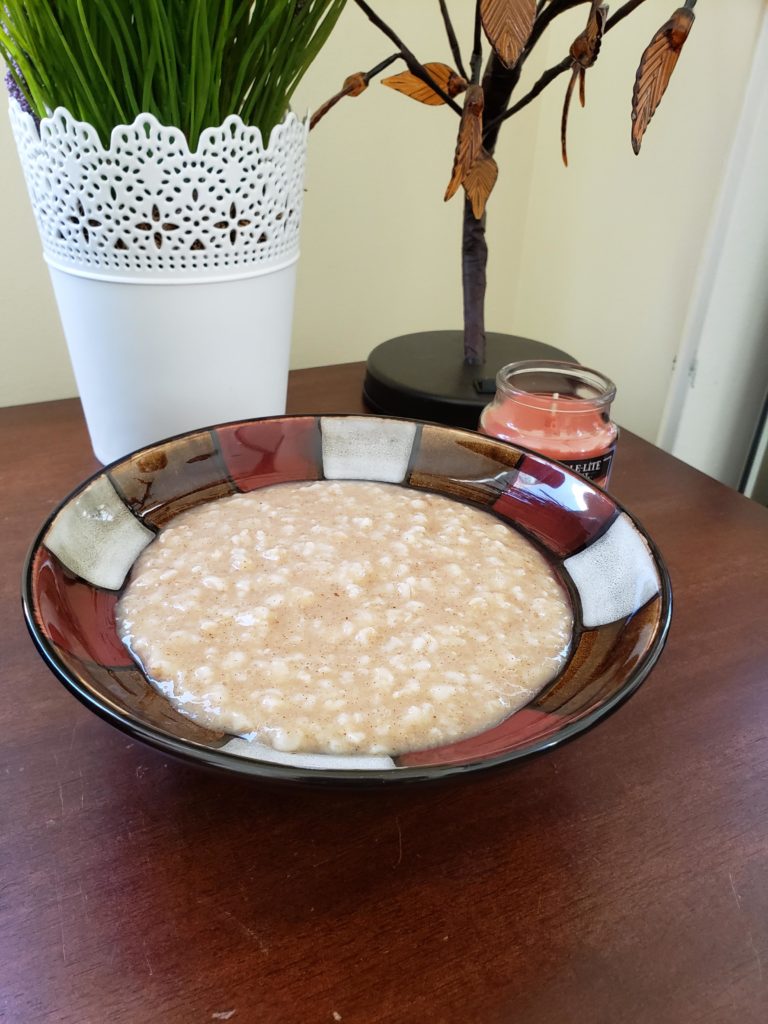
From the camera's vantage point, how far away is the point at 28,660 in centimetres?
→ 62

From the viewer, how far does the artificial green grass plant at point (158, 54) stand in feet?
2.15

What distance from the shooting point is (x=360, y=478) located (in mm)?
771

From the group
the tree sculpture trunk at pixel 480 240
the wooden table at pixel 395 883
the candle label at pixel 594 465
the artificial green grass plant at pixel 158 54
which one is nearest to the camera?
the wooden table at pixel 395 883

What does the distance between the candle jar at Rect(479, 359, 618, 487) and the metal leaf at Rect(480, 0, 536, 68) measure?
0.29 m

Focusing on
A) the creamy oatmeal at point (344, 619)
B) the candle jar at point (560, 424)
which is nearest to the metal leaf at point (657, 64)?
the candle jar at point (560, 424)

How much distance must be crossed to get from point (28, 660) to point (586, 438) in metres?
0.53

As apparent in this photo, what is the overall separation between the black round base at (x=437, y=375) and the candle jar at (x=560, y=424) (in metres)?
0.11

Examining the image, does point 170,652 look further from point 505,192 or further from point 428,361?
point 505,192

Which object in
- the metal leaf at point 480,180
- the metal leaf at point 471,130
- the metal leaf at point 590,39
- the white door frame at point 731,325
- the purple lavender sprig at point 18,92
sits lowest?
the white door frame at point 731,325

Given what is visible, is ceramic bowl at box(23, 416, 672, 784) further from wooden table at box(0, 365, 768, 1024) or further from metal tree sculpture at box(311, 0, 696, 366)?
metal tree sculpture at box(311, 0, 696, 366)

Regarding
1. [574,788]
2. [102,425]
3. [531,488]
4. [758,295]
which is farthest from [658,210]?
[574,788]

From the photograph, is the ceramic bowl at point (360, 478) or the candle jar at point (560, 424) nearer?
the ceramic bowl at point (360, 478)

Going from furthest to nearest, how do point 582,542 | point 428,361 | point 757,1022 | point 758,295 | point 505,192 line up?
point 505,192, point 758,295, point 428,361, point 582,542, point 757,1022

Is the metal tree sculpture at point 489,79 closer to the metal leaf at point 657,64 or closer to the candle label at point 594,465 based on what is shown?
the metal leaf at point 657,64
